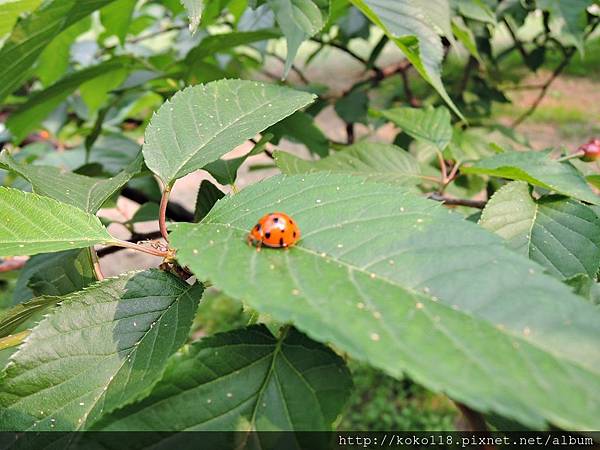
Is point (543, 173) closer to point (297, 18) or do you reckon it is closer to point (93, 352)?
point (297, 18)

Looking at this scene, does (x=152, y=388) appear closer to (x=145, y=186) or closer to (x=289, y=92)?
(x=289, y=92)

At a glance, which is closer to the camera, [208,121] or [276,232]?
[276,232]

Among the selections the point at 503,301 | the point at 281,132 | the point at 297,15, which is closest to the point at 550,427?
the point at 503,301

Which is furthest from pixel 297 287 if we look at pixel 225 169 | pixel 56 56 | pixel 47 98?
pixel 56 56

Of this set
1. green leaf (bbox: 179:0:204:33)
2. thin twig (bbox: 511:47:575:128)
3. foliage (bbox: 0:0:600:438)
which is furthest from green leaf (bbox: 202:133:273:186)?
thin twig (bbox: 511:47:575:128)

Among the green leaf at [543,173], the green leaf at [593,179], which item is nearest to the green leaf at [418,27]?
the green leaf at [543,173]

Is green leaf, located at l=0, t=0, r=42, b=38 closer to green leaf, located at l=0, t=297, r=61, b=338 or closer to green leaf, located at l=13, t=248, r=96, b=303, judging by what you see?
green leaf, located at l=13, t=248, r=96, b=303
